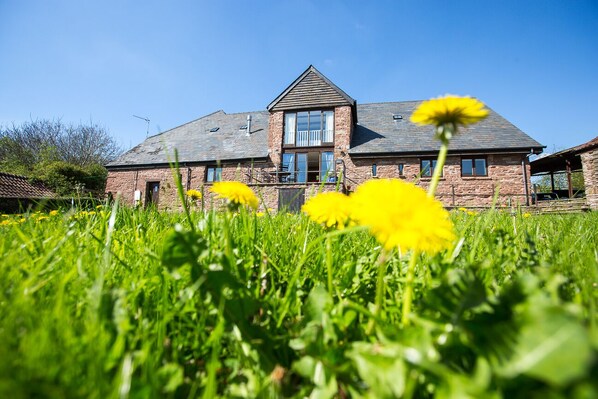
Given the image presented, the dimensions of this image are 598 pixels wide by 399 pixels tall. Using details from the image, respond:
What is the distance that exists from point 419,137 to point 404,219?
15652mm

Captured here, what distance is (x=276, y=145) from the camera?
1588cm

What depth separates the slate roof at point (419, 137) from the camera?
523 inches

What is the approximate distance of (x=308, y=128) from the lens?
15930 millimetres

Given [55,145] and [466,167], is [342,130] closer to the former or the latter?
[466,167]

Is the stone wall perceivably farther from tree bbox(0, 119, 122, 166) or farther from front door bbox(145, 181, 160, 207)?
tree bbox(0, 119, 122, 166)

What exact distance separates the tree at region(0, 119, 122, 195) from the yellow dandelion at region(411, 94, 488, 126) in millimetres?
24932

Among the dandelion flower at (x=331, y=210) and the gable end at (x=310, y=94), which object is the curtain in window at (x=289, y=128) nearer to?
the gable end at (x=310, y=94)

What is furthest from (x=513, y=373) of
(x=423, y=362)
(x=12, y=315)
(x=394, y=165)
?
(x=394, y=165)

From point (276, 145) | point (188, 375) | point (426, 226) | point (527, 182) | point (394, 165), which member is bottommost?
point (188, 375)

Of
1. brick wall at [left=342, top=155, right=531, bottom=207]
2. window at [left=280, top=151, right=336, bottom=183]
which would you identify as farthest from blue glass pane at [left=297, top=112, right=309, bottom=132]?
brick wall at [left=342, top=155, right=531, bottom=207]

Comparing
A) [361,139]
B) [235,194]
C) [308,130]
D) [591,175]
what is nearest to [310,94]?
[308,130]

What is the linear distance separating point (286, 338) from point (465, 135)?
16.1 meters

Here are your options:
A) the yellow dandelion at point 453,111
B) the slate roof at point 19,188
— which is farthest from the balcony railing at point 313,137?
the yellow dandelion at point 453,111

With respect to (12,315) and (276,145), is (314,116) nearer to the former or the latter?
(276,145)
